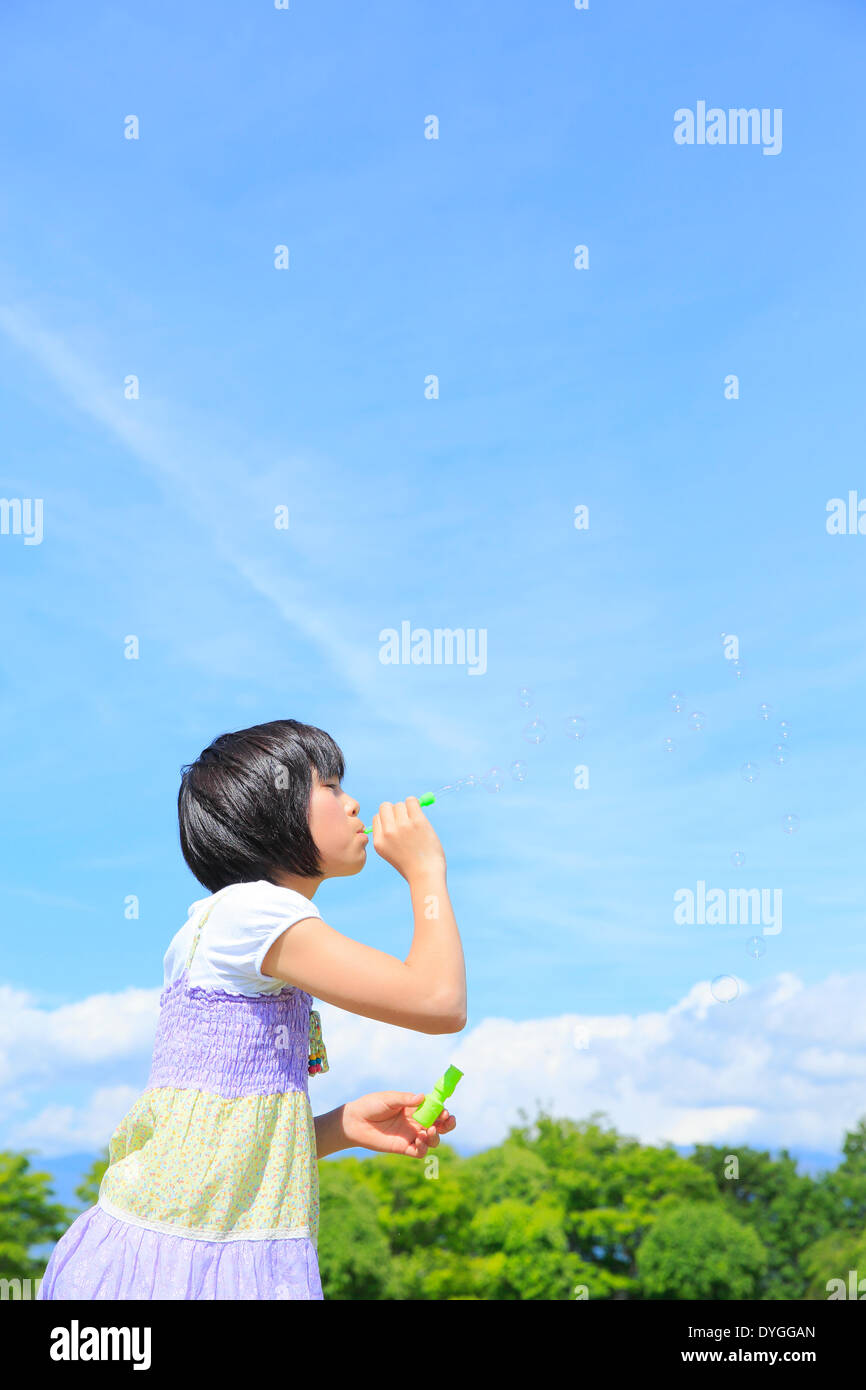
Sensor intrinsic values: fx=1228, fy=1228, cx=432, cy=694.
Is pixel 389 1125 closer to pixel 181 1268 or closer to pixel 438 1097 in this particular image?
pixel 438 1097

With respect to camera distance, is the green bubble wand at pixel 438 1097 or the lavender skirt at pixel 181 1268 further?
the green bubble wand at pixel 438 1097

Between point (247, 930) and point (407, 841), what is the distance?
373 millimetres

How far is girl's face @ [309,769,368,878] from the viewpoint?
261 centimetres

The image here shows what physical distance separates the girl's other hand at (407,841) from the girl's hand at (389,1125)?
0.55 m

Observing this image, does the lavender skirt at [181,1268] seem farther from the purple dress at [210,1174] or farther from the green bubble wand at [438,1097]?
the green bubble wand at [438,1097]

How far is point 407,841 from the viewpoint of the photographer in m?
2.53

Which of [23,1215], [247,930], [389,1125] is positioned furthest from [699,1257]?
[247,930]

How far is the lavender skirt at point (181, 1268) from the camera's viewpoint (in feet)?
7.47

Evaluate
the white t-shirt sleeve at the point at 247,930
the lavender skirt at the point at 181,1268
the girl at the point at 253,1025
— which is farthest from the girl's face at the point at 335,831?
the lavender skirt at the point at 181,1268

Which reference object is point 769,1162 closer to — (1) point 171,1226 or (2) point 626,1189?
(2) point 626,1189

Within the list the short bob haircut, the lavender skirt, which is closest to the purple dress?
the lavender skirt

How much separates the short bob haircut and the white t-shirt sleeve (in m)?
0.11

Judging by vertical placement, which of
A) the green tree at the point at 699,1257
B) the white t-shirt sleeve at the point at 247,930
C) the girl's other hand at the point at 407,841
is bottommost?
the green tree at the point at 699,1257
